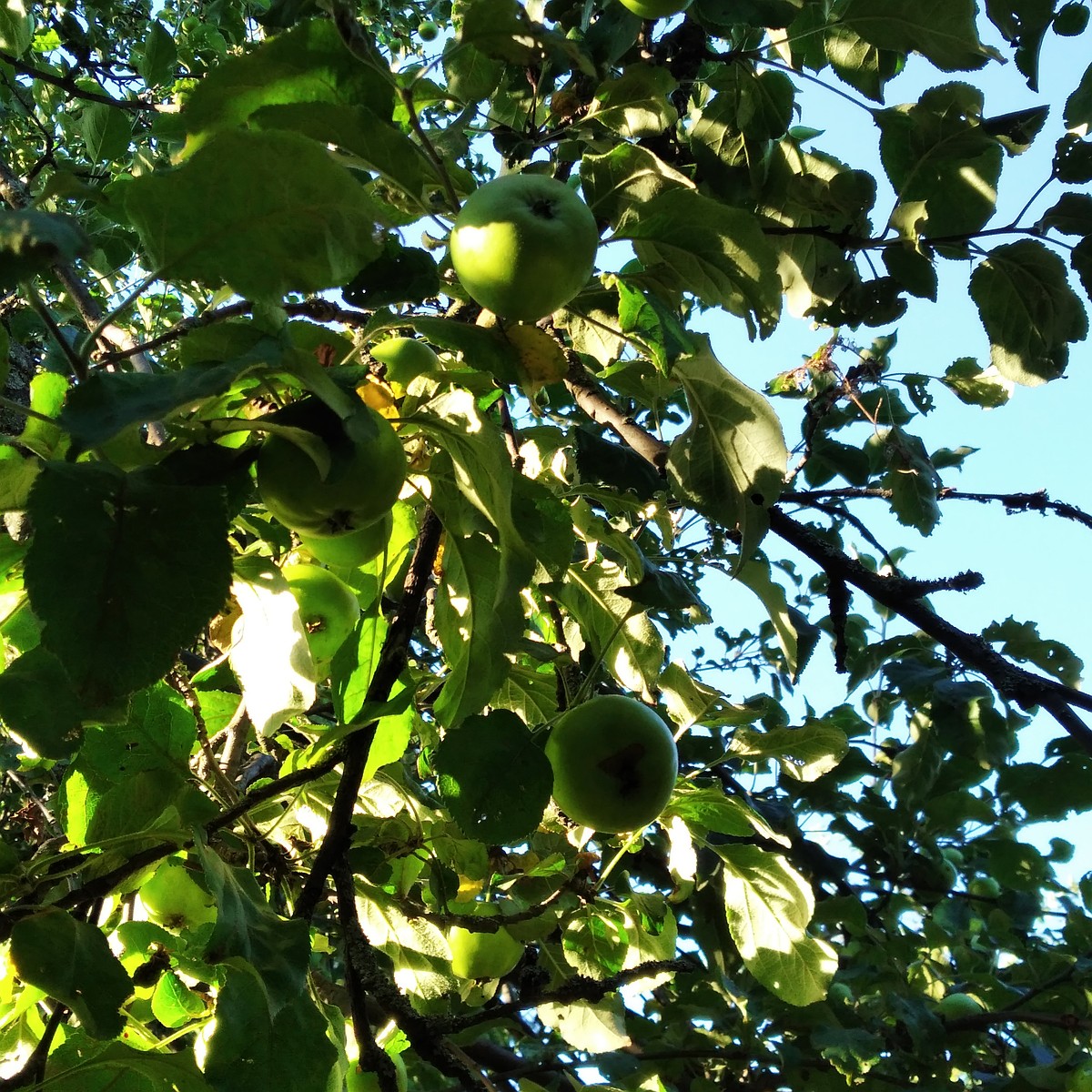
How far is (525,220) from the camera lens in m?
1.06

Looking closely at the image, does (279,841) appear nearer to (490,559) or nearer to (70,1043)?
(70,1043)

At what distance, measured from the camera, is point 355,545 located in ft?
4.21

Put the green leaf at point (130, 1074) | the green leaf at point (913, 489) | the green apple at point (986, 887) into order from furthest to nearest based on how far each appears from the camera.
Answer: the green apple at point (986, 887)
the green leaf at point (913, 489)
the green leaf at point (130, 1074)

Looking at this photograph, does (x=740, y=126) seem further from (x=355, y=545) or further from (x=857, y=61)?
(x=355, y=545)

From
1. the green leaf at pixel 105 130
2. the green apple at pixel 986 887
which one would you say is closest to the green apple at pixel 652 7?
the green leaf at pixel 105 130

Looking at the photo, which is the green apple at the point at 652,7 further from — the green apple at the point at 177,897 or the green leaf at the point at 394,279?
the green apple at the point at 177,897

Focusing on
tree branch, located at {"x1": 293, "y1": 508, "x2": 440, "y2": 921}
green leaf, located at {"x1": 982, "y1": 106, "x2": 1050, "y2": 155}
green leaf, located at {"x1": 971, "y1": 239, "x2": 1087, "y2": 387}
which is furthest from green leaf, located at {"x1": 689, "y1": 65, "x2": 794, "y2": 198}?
tree branch, located at {"x1": 293, "y1": 508, "x2": 440, "y2": 921}

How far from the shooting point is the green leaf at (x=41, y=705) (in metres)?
1.04

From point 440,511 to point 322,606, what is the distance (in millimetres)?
262

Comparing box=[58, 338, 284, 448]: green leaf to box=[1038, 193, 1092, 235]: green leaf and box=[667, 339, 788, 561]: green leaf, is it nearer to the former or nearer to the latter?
box=[667, 339, 788, 561]: green leaf

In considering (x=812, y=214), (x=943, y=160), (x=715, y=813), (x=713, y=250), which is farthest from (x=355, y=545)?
(x=943, y=160)

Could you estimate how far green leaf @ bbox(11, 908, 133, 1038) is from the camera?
104 centimetres

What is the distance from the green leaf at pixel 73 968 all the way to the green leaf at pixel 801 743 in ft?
3.58

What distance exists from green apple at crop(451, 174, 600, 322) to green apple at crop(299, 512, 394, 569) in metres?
0.33
